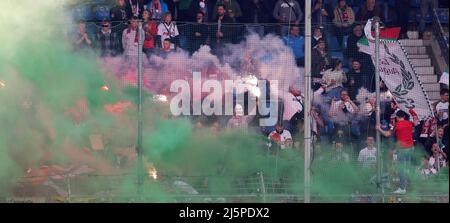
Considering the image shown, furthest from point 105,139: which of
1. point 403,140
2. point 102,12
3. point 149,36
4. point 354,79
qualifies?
point 403,140

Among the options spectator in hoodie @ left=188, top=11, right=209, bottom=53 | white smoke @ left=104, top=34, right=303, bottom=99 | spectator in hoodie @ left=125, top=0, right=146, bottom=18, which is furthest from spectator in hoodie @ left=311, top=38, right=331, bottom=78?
spectator in hoodie @ left=125, top=0, right=146, bottom=18

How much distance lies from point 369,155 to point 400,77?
1.75m

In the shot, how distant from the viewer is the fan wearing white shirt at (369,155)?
17781mm

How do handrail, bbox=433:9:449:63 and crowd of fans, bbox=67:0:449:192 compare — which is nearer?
crowd of fans, bbox=67:0:449:192

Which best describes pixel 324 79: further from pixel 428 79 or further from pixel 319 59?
pixel 428 79

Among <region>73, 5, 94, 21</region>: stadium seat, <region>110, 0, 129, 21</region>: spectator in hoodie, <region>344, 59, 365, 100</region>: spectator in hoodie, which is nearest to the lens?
<region>344, 59, 365, 100</region>: spectator in hoodie

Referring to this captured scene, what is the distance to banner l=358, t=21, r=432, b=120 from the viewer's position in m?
18.5

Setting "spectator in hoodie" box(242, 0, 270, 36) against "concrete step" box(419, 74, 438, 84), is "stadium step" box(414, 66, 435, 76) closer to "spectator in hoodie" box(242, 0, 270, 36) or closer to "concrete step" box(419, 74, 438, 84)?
"concrete step" box(419, 74, 438, 84)

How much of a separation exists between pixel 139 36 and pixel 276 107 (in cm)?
254

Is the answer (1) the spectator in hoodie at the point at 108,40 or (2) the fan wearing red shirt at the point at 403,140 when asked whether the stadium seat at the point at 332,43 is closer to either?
(2) the fan wearing red shirt at the point at 403,140

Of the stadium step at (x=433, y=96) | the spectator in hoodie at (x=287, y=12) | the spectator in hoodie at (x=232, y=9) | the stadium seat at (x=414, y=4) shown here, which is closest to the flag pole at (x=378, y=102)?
the stadium step at (x=433, y=96)

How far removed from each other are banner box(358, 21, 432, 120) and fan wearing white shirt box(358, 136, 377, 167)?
1.13 m
